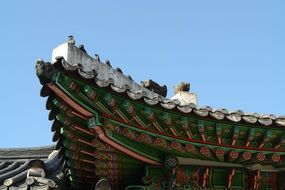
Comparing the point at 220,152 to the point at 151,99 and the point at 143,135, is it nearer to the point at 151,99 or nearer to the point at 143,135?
the point at 143,135

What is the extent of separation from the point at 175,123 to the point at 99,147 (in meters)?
0.97

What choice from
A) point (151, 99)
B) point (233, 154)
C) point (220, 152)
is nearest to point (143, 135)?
point (151, 99)

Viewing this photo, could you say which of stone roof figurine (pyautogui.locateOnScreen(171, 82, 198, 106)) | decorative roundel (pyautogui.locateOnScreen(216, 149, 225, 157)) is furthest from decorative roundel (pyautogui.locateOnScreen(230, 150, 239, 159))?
stone roof figurine (pyautogui.locateOnScreen(171, 82, 198, 106))

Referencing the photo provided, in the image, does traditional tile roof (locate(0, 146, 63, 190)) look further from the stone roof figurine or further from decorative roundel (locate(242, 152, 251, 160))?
decorative roundel (locate(242, 152, 251, 160))

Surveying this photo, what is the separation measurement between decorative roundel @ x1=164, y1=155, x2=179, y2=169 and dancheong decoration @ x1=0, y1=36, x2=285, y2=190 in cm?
1

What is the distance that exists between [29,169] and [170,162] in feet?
5.93

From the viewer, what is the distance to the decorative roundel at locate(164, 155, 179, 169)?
23.6 ft

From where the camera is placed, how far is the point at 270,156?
722 centimetres

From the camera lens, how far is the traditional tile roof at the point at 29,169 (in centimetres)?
632

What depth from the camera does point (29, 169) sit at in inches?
267

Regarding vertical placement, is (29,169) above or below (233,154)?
below

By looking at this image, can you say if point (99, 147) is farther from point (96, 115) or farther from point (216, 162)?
point (216, 162)

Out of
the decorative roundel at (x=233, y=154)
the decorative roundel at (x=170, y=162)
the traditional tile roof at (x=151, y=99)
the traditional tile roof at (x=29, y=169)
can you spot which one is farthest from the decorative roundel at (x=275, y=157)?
the traditional tile roof at (x=29, y=169)

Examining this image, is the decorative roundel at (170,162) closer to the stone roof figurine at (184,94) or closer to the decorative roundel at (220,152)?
the decorative roundel at (220,152)
